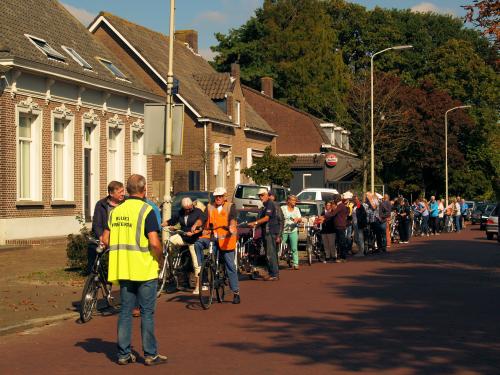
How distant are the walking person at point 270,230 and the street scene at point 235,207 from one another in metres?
0.05

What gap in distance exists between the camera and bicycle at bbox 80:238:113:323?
12703mm

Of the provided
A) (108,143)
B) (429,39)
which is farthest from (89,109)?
(429,39)

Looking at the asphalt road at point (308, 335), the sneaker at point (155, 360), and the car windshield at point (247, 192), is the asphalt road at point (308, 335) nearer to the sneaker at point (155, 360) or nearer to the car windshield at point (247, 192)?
the sneaker at point (155, 360)

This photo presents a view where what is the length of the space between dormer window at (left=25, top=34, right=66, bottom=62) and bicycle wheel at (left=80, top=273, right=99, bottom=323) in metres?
17.1

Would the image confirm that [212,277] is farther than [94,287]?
Yes

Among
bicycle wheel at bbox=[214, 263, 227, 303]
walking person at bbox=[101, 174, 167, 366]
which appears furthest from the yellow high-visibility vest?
bicycle wheel at bbox=[214, 263, 227, 303]

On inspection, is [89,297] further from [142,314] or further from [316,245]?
[316,245]

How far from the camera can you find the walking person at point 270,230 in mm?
18953

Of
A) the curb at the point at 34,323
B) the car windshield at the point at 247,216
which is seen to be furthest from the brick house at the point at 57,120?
the curb at the point at 34,323

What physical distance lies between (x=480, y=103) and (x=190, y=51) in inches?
1224

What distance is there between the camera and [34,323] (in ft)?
40.5

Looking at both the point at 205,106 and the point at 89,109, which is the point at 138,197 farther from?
the point at 205,106

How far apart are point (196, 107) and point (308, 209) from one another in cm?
1563

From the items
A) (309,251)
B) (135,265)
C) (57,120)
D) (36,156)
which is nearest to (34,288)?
(135,265)
